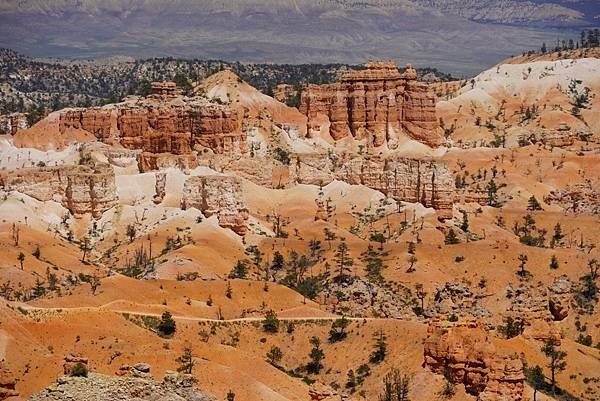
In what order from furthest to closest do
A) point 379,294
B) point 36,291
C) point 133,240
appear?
point 133,240, point 379,294, point 36,291

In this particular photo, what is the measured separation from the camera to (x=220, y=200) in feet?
399

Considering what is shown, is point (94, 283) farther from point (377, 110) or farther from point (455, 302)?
point (377, 110)

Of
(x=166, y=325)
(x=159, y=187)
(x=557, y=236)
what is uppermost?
(x=166, y=325)

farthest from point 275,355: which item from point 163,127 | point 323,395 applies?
point 163,127

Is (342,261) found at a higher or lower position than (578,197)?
higher

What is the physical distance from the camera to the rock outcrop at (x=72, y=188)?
12450 cm

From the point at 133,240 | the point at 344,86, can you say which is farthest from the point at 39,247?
the point at 344,86

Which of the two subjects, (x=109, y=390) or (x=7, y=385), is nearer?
(x=109, y=390)

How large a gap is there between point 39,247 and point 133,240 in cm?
1235

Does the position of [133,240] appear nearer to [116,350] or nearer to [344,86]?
[116,350]

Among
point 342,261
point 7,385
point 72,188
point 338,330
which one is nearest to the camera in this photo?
point 7,385

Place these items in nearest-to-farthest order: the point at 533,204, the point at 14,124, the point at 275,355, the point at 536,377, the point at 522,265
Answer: the point at 536,377 < the point at 275,355 < the point at 522,265 < the point at 533,204 < the point at 14,124

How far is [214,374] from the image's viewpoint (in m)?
67.1

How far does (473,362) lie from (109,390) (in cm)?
2807
